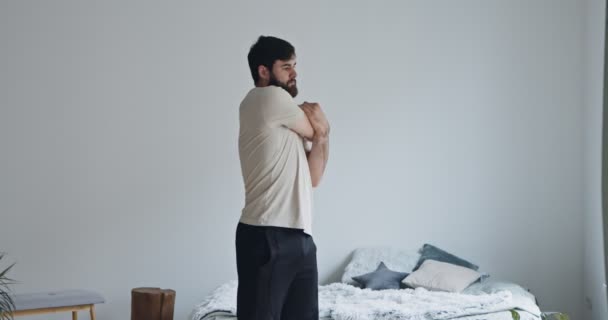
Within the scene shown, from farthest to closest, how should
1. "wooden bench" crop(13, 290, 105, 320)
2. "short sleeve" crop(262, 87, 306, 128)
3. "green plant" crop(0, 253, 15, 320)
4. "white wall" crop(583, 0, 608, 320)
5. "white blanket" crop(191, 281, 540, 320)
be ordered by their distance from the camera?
1. "white wall" crop(583, 0, 608, 320)
2. "wooden bench" crop(13, 290, 105, 320)
3. "white blanket" crop(191, 281, 540, 320)
4. "green plant" crop(0, 253, 15, 320)
5. "short sleeve" crop(262, 87, 306, 128)

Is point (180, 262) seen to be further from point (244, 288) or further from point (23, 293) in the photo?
point (244, 288)

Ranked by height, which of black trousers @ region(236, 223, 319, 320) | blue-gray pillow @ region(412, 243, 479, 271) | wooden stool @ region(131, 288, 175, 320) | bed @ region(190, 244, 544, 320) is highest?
black trousers @ region(236, 223, 319, 320)

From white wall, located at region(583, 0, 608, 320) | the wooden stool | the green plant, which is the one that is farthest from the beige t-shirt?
white wall, located at region(583, 0, 608, 320)

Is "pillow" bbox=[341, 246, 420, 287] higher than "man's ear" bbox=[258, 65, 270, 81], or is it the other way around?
"man's ear" bbox=[258, 65, 270, 81]

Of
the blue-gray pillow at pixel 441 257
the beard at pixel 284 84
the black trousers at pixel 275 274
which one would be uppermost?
the beard at pixel 284 84

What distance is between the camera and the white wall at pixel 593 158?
4.05 metres

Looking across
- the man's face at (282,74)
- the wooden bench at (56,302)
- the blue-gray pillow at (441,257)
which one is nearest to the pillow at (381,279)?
the blue-gray pillow at (441,257)

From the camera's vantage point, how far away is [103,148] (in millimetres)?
4457

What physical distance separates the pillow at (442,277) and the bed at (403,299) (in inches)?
1.2

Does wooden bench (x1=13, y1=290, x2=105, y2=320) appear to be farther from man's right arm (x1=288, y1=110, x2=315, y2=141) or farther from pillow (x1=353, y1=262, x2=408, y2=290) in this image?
man's right arm (x1=288, y1=110, x2=315, y2=141)

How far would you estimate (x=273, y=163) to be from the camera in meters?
2.46

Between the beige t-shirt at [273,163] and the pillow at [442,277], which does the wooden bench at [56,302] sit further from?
the beige t-shirt at [273,163]

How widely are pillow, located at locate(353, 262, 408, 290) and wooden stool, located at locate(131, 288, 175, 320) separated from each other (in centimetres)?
104

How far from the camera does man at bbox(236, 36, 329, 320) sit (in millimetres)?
2359
